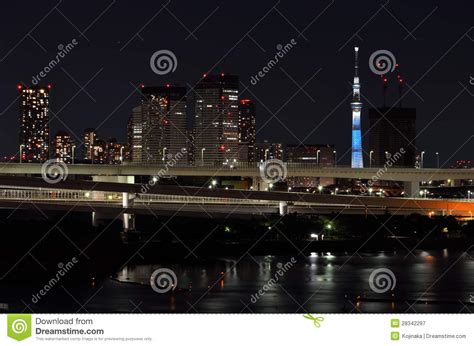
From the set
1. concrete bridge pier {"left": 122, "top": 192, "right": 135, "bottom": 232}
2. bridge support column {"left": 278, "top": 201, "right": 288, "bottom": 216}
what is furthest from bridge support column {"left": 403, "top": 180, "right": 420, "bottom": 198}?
concrete bridge pier {"left": 122, "top": 192, "right": 135, "bottom": 232}

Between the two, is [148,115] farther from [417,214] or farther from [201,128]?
[417,214]

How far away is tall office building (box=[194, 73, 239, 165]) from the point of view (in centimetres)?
6059

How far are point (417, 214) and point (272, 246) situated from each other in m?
8.43

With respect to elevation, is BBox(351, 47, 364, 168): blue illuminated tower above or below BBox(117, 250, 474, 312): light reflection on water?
Result: above

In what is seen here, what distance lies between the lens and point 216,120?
61656 millimetres

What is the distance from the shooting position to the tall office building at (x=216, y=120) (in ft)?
199

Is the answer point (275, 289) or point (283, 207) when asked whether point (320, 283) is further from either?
point (283, 207)
